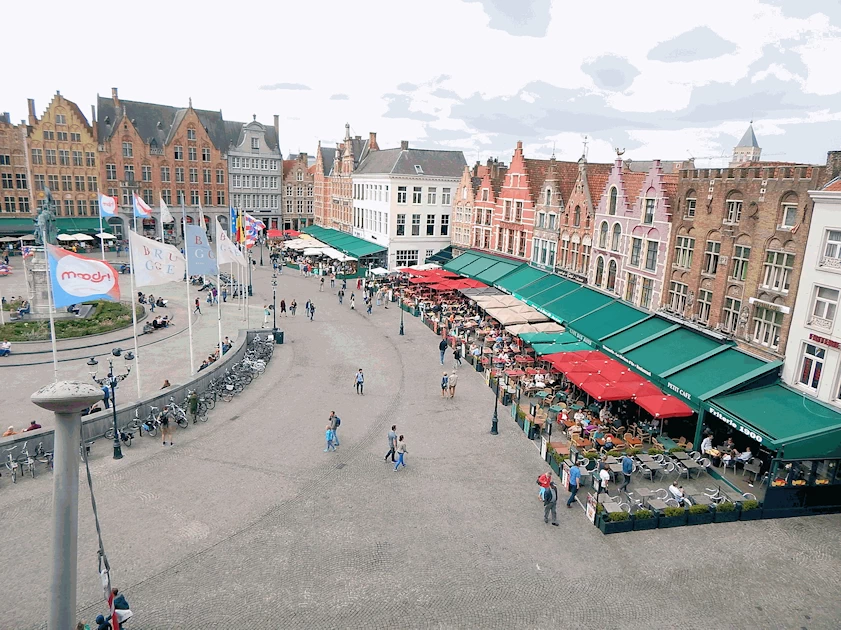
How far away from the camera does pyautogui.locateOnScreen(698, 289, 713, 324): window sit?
24.0m

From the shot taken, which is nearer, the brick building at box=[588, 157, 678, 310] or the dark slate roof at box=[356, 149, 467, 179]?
the brick building at box=[588, 157, 678, 310]

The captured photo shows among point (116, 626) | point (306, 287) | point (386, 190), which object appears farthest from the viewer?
point (386, 190)

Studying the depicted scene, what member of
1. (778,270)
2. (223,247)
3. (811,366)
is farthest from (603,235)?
(223,247)

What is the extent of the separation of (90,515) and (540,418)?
15593 mm

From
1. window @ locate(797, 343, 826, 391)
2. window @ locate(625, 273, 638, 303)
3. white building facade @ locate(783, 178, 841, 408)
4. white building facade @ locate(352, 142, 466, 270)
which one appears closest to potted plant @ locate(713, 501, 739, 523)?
white building facade @ locate(783, 178, 841, 408)

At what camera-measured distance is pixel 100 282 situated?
19.3 meters

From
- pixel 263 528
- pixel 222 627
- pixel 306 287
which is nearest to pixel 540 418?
pixel 263 528

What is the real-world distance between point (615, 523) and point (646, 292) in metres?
15.5

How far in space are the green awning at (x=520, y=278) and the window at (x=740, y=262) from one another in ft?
50.0

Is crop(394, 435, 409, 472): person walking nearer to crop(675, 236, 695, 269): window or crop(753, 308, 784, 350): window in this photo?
crop(753, 308, 784, 350): window

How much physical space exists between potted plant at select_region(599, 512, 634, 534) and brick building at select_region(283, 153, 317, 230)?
239 ft

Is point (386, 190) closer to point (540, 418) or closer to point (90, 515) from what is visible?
point (540, 418)

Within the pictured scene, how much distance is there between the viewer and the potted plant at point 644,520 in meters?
15.9

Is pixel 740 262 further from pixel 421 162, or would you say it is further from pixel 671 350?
pixel 421 162
